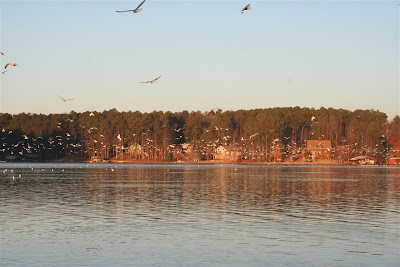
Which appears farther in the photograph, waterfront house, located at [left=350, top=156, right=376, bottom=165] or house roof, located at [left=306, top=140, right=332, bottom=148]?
house roof, located at [left=306, top=140, right=332, bottom=148]

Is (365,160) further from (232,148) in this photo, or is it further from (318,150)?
(232,148)

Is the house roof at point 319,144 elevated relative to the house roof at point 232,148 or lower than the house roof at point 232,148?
elevated

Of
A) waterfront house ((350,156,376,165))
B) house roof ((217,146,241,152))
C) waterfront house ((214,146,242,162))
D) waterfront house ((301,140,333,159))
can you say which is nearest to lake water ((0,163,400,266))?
waterfront house ((350,156,376,165))

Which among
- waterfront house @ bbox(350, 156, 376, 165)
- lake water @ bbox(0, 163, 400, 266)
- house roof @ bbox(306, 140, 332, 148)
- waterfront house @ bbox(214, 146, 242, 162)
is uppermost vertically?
house roof @ bbox(306, 140, 332, 148)

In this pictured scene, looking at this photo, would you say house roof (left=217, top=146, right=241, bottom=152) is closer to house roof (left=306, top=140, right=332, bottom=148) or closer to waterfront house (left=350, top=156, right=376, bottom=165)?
house roof (left=306, top=140, right=332, bottom=148)

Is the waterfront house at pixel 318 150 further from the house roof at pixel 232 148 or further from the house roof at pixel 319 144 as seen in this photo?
the house roof at pixel 232 148

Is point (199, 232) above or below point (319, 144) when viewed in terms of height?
below

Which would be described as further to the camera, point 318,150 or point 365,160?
point 318,150

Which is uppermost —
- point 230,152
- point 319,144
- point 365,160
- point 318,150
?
point 319,144

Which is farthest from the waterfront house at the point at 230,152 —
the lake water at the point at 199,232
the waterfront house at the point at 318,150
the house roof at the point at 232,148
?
the lake water at the point at 199,232

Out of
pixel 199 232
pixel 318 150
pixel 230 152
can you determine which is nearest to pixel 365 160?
pixel 318 150

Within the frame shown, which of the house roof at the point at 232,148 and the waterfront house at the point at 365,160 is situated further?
the house roof at the point at 232,148

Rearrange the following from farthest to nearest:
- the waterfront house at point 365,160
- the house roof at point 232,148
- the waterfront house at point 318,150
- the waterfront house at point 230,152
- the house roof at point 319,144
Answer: the house roof at point 232,148 < the waterfront house at point 230,152 < the house roof at point 319,144 < the waterfront house at point 318,150 < the waterfront house at point 365,160

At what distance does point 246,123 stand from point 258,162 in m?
15.6
